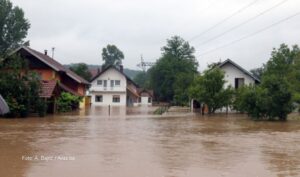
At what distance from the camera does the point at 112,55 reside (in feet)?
469

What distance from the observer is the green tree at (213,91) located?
42.3 m

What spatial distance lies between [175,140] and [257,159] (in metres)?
5.59

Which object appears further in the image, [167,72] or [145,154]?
[167,72]

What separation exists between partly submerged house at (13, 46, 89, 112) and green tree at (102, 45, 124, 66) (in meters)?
81.3

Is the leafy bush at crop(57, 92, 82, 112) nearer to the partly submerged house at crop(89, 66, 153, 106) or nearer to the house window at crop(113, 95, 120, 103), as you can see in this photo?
the partly submerged house at crop(89, 66, 153, 106)

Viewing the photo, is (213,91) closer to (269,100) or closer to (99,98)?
(269,100)

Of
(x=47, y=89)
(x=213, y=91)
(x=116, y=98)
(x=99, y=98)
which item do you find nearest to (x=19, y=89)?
(x=47, y=89)

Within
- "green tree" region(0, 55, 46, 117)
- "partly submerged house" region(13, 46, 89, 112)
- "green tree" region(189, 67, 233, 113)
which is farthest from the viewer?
"green tree" region(189, 67, 233, 113)

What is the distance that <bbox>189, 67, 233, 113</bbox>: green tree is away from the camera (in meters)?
42.3

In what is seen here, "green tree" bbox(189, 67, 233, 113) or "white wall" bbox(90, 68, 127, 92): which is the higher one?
"white wall" bbox(90, 68, 127, 92)

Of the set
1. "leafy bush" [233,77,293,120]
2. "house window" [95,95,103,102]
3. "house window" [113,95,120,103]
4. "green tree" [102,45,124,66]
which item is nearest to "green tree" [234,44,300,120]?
"leafy bush" [233,77,293,120]

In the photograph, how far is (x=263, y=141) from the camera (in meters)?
20.1

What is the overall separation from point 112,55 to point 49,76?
95.8 metres

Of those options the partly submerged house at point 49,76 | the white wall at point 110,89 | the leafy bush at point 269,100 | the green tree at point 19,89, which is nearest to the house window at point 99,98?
the white wall at point 110,89
